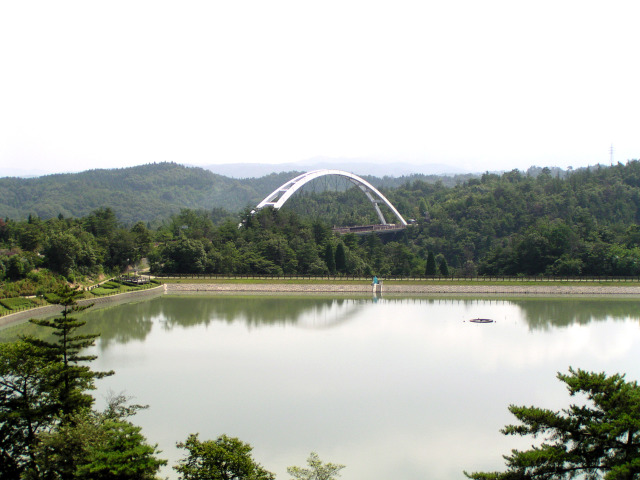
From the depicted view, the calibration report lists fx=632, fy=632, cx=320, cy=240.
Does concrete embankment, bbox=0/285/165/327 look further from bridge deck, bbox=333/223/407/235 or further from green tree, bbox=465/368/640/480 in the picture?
bridge deck, bbox=333/223/407/235

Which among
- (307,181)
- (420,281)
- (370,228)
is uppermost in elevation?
(307,181)

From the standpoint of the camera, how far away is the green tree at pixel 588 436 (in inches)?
322

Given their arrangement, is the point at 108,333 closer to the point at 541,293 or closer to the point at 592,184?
the point at 541,293

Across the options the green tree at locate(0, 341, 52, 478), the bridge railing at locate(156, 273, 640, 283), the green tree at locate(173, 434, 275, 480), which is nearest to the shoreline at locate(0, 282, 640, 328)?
the bridge railing at locate(156, 273, 640, 283)

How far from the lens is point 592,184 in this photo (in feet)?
194

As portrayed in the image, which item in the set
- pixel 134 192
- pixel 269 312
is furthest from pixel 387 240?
pixel 134 192

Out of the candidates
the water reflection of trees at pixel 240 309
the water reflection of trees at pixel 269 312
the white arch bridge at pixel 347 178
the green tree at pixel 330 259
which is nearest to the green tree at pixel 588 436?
the water reflection of trees at pixel 269 312

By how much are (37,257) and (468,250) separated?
3272 cm

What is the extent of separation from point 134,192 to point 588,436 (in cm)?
12090

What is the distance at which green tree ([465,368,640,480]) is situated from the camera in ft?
26.8

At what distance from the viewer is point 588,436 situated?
852 cm

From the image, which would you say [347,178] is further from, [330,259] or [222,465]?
[222,465]

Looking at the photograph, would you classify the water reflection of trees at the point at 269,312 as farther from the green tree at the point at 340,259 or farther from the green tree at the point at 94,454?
the green tree at the point at 94,454

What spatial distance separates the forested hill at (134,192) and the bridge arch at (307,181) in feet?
122
